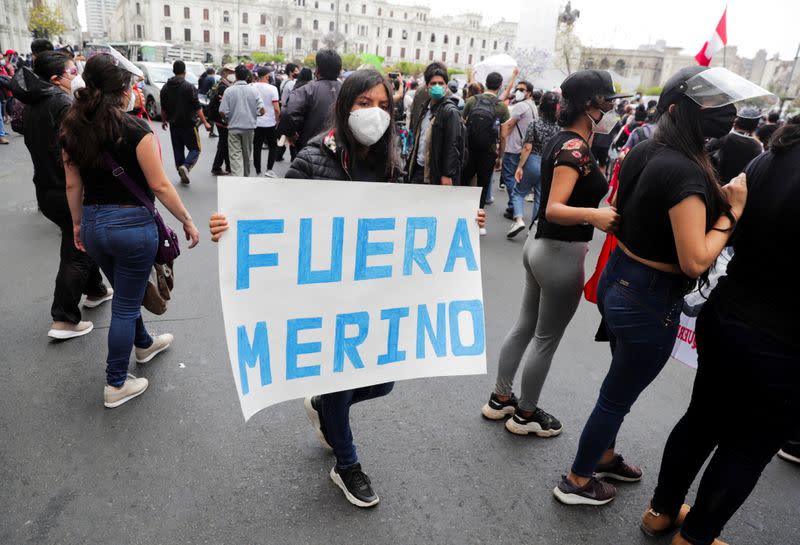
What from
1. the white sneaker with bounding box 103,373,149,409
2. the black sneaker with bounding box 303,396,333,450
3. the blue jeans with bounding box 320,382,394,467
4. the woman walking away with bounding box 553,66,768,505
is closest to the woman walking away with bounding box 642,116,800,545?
the woman walking away with bounding box 553,66,768,505

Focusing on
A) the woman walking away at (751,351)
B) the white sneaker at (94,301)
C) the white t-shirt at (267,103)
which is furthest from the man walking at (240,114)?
the woman walking away at (751,351)

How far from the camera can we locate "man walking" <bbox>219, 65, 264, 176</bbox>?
26.7 ft

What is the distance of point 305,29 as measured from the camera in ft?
332

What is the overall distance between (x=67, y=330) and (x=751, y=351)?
399cm

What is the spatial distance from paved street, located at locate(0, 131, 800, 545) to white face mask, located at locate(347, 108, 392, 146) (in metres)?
0.35

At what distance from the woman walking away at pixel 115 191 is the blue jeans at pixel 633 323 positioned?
2.06 metres

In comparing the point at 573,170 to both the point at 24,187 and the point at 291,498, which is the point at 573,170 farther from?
the point at 24,187

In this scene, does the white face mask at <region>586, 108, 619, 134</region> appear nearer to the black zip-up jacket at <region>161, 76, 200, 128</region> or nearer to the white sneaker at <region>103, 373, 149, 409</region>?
the white sneaker at <region>103, 373, 149, 409</region>

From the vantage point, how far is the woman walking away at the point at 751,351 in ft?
5.78

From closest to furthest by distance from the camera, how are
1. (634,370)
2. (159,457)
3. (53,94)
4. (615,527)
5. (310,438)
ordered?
(634,370) < (615,527) < (159,457) < (310,438) < (53,94)

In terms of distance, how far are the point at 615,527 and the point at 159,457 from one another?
2193mm

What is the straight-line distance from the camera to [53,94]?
11.4ft

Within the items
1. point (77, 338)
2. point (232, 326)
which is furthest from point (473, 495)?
point (77, 338)

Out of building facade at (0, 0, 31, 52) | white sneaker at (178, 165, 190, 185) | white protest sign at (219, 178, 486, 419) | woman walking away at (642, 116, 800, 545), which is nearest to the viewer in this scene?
woman walking away at (642, 116, 800, 545)
